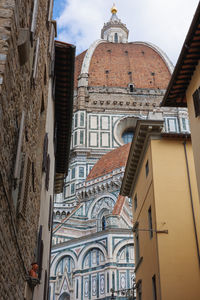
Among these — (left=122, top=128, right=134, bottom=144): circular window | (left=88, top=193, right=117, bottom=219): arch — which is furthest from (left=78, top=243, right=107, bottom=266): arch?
(left=122, top=128, right=134, bottom=144): circular window

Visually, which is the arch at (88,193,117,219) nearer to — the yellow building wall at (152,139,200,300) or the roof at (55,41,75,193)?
the roof at (55,41,75,193)

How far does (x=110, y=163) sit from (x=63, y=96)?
23.0 meters

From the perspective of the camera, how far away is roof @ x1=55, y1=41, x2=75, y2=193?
1171 centimetres

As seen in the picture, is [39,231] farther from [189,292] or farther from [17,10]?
[17,10]

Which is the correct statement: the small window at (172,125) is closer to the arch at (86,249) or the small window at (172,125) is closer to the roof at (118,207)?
the roof at (118,207)

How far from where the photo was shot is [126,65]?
2057 inches

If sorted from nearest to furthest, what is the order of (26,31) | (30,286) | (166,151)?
(26,31)
(30,286)
(166,151)

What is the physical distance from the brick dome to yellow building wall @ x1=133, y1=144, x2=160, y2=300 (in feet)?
112

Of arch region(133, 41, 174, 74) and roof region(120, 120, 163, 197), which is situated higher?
arch region(133, 41, 174, 74)

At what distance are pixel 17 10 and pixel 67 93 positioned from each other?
7.44 m

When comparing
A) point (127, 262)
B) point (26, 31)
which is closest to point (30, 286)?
point (26, 31)

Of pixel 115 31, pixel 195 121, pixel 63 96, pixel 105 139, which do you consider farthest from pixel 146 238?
pixel 115 31

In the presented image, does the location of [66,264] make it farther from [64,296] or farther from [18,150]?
[18,150]

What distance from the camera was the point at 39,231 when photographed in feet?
32.0
